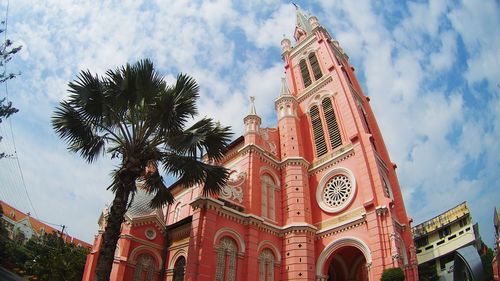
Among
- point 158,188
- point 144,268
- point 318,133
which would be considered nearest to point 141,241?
point 144,268

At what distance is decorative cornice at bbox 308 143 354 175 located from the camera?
20.3 m

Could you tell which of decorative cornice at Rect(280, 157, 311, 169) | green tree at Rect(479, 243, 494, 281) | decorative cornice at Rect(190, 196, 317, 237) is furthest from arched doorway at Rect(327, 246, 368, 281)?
green tree at Rect(479, 243, 494, 281)

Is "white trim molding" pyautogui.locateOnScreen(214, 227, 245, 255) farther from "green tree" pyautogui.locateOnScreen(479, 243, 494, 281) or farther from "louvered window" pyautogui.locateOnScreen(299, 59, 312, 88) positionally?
"green tree" pyautogui.locateOnScreen(479, 243, 494, 281)

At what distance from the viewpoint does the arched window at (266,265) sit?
667 inches

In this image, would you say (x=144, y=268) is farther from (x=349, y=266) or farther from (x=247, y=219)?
(x=349, y=266)

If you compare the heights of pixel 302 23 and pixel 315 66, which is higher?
pixel 302 23

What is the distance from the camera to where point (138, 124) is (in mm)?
11805

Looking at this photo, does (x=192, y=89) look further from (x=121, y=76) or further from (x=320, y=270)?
(x=320, y=270)

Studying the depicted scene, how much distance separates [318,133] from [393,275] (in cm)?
1227

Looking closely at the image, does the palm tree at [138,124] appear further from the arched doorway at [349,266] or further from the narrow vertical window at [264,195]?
the arched doorway at [349,266]

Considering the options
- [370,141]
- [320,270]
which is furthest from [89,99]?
[370,141]

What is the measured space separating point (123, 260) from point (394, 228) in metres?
14.8

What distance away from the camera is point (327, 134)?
2289 cm

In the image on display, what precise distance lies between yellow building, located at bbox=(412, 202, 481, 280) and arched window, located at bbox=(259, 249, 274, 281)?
28224mm
